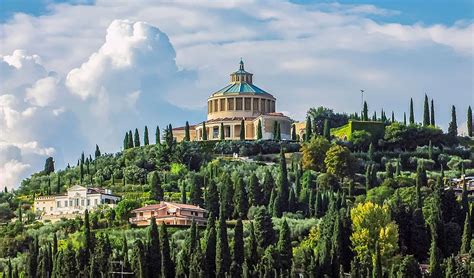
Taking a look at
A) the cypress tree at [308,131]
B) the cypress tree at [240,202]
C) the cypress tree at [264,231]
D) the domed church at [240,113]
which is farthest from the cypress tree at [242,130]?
the cypress tree at [264,231]

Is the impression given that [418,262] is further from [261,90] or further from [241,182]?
[261,90]

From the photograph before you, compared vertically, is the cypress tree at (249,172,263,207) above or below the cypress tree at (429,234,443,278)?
above

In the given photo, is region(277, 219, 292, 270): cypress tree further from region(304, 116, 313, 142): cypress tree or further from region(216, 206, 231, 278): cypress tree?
region(304, 116, 313, 142): cypress tree

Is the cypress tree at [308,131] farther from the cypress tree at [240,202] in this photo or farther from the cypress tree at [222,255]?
the cypress tree at [222,255]

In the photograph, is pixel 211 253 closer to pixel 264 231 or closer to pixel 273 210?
pixel 264 231

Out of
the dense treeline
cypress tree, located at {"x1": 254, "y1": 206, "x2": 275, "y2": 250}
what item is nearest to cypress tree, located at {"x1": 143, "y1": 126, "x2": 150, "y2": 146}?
the dense treeline

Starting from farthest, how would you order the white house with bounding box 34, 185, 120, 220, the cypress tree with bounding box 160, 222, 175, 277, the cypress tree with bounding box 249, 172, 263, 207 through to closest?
the white house with bounding box 34, 185, 120, 220 → the cypress tree with bounding box 249, 172, 263, 207 → the cypress tree with bounding box 160, 222, 175, 277

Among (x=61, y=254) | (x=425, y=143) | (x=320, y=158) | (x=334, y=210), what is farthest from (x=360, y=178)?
(x=61, y=254)
